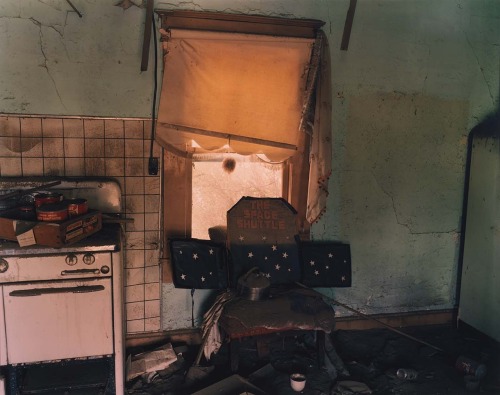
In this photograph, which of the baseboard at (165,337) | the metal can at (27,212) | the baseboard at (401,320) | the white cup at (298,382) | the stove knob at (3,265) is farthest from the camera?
the baseboard at (401,320)

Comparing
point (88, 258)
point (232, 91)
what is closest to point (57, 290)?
point (88, 258)

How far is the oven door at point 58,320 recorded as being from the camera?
10.4 feet

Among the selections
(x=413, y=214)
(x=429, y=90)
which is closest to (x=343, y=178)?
(x=413, y=214)

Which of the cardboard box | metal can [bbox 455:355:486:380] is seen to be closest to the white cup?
metal can [bbox 455:355:486:380]

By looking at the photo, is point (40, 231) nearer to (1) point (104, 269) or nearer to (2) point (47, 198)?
(2) point (47, 198)

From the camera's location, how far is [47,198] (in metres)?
3.52

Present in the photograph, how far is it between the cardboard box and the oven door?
315 millimetres

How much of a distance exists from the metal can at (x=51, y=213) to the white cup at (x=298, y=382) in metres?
2.33

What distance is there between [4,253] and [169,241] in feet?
4.83

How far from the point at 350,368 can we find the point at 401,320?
3.52 ft

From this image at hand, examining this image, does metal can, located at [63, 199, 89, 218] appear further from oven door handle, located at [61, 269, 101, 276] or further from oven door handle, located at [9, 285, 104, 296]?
oven door handle, located at [9, 285, 104, 296]

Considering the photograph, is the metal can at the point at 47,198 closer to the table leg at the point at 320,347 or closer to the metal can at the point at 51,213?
the metal can at the point at 51,213

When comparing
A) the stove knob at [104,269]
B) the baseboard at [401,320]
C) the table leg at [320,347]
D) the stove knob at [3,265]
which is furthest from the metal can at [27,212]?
the baseboard at [401,320]

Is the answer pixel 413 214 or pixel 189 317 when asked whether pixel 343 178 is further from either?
pixel 189 317
